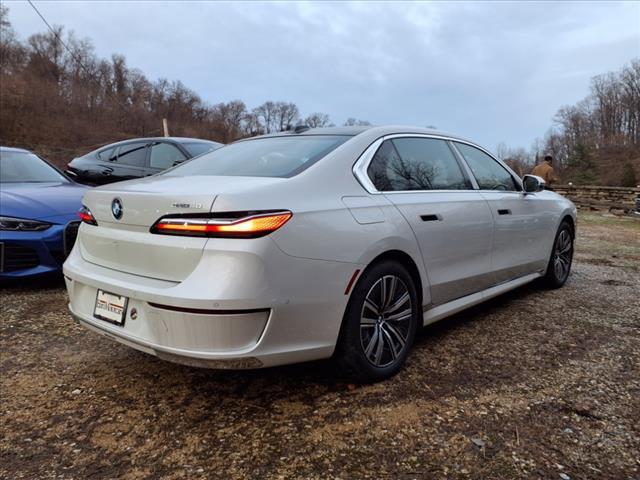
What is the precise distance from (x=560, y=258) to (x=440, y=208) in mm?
2439

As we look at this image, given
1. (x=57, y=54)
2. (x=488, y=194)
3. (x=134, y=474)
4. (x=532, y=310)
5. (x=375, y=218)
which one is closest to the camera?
(x=134, y=474)

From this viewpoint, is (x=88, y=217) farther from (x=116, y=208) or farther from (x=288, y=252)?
(x=288, y=252)

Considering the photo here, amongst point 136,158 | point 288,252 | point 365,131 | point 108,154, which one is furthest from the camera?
point 108,154

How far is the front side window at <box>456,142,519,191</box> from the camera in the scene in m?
3.63

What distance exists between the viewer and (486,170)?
3.80 m

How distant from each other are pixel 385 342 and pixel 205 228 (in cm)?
118

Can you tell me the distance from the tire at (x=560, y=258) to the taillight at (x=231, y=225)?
3.45 metres

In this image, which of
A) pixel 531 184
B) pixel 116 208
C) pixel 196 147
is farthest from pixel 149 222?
pixel 196 147

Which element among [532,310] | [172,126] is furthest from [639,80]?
[532,310]

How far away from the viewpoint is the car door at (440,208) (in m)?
2.81

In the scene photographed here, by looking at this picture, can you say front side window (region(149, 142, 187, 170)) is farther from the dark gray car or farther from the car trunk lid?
the car trunk lid

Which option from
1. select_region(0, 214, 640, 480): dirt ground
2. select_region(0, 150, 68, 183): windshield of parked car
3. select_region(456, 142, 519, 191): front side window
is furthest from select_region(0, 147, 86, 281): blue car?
select_region(456, 142, 519, 191): front side window

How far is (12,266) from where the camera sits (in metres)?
4.12

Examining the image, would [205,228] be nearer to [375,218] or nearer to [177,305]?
[177,305]
